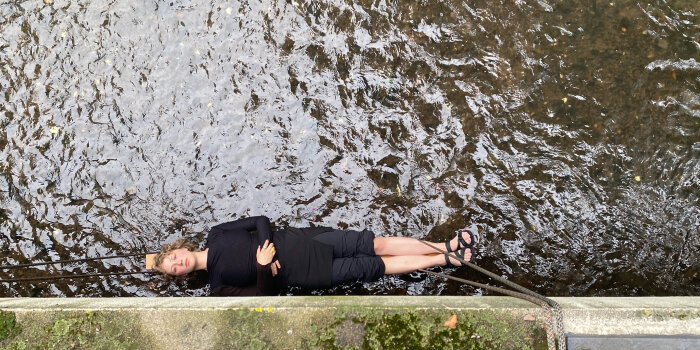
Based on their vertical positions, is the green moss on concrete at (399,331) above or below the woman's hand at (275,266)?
below

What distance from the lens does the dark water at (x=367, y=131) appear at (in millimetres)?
4949

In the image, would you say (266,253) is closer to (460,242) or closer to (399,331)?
(399,331)

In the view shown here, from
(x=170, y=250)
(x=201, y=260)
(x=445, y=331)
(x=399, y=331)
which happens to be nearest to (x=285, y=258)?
(x=201, y=260)

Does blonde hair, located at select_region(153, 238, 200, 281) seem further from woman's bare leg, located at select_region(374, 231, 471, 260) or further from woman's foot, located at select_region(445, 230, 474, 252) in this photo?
woman's foot, located at select_region(445, 230, 474, 252)

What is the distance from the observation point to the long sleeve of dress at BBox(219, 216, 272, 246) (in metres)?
4.43

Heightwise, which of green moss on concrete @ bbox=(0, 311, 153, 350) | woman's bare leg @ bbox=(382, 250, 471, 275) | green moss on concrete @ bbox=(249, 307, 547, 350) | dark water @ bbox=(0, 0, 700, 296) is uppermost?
dark water @ bbox=(0, 0, 700, 296)

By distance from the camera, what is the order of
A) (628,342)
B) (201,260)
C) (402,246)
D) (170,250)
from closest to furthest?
(628,342)
(201,260)
(170,250)
(402,246)

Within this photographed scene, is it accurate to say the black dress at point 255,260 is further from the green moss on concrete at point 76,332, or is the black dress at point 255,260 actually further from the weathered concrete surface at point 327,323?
the green moss on concrete at point 76,332

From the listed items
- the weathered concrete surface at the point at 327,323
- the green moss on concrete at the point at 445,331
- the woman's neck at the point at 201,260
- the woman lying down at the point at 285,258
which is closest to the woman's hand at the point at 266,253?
the woman lying down at the point at 285,258

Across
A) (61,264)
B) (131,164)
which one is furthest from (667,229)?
(61,264)

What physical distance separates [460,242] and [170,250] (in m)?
2.93

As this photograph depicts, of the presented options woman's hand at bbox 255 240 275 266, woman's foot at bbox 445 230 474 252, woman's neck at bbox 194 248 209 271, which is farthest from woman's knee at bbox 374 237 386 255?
woman's neck at bbox 194 248 209 271

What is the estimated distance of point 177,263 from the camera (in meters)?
4.38

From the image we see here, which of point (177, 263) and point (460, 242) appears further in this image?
point (460, 242)
